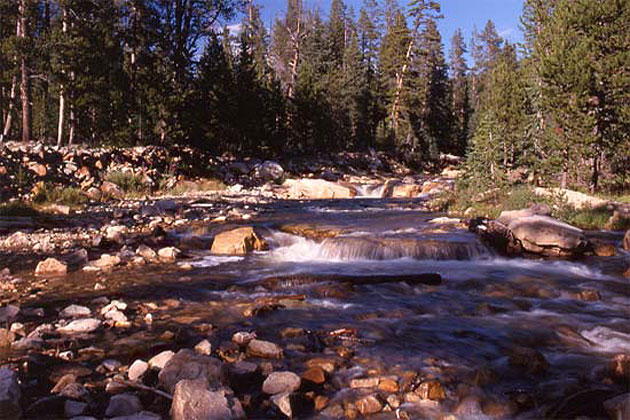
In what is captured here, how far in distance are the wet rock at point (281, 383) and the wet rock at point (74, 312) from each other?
2.94 meters

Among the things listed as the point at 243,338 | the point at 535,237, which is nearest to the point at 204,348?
the point at 243,338

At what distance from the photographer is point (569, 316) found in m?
6.20

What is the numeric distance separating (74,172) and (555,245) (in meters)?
16.5

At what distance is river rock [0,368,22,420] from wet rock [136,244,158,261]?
5754 mm

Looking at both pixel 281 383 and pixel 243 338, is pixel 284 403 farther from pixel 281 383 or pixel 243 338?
pixel 243 338

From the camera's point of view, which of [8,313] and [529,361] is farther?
[8,313]

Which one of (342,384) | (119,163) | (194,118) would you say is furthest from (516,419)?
(194,118)

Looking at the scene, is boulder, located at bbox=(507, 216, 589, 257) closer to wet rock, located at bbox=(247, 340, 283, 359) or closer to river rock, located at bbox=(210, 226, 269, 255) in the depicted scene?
river rock, located at bbox=(210, 226, 269, 255)

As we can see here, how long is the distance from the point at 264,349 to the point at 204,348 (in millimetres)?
602

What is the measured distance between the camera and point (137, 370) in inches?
157

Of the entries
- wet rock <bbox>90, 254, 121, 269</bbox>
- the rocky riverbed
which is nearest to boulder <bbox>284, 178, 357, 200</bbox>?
the rocky riverbed

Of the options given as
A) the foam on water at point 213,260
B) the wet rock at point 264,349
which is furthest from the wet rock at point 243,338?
the foam on water at point 213,260

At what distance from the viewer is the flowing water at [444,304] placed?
4.38 meters

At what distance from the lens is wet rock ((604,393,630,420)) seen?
3.26 meters
